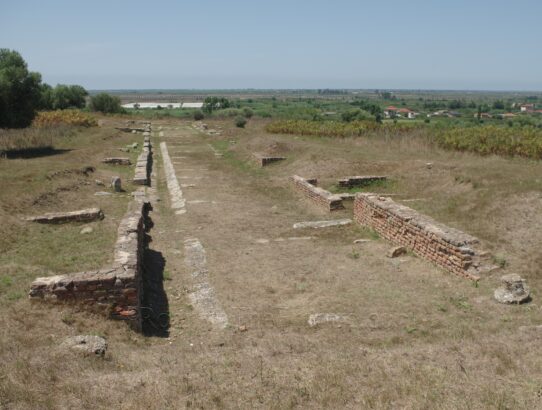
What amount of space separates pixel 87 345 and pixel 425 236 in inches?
234

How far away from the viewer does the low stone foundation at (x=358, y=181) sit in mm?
14609

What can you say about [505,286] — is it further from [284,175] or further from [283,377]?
[284,175]

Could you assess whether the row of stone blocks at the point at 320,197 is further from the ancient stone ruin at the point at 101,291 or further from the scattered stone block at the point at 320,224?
the ancient stone ruin at the point at 101,291

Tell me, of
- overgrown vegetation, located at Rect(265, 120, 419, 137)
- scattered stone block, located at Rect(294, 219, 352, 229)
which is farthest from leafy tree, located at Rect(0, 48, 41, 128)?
scattered stone block, located at Rect(294, 219, 352, 229)

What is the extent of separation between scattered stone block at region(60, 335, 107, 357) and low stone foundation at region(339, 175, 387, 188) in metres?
10.7

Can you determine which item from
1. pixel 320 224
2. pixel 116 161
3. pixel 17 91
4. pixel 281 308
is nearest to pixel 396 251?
pixel 320 224

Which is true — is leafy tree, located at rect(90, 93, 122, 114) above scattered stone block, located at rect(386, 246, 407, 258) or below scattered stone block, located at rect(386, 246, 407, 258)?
above

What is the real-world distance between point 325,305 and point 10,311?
408 cm

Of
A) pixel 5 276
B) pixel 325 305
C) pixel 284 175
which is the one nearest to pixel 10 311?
pixel 5 276

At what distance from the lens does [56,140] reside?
77.8 feet

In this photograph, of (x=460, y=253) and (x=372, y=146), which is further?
(x=372, y=146)

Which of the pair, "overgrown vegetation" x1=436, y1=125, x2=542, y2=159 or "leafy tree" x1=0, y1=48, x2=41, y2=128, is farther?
"leafy tree" x1=0, y1=48, x2=41, y2=128

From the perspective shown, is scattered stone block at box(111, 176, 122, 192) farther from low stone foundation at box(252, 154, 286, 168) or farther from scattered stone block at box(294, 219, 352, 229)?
low stone foundation at box(252, 154, 286, 168)

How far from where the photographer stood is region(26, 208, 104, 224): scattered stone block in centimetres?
981
